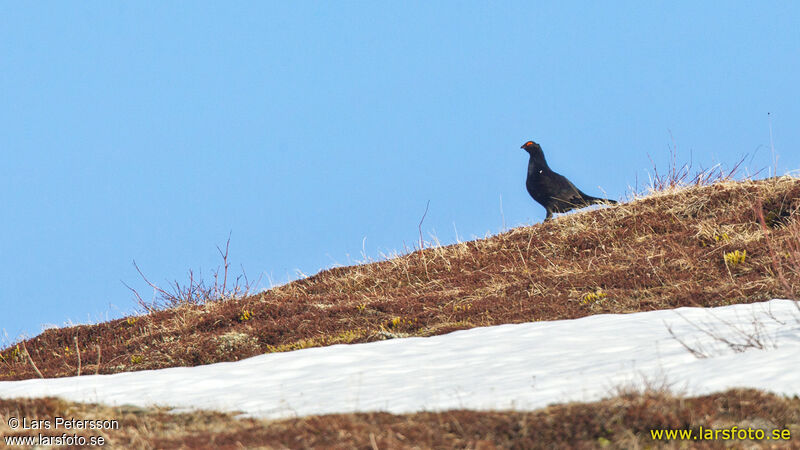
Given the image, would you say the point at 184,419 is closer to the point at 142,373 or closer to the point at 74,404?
the point at 74,404

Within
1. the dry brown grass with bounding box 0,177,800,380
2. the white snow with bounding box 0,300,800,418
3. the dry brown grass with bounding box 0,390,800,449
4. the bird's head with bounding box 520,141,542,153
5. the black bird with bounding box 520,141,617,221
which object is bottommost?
the dry brown grass with bounding box 0,390,800,449

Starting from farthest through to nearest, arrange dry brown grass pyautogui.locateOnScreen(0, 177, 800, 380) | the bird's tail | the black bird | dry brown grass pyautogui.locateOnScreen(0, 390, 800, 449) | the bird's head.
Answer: the bird's head < the black bird < the bird's tail < dry brown grass pyautogui.locateOnScreen(0, 177, 800, 380) < dry brown grass pyautogui.locateOnScreen(0, 390, 800, 449)

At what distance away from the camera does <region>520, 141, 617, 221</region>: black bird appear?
16062 millimetres

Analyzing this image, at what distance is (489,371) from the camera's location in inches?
259

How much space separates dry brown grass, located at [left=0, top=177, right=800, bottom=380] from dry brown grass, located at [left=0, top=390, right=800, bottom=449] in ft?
13.7

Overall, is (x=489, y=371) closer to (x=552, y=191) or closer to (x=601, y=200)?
(x=601, y=200)

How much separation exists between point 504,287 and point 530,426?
6852 millimetres

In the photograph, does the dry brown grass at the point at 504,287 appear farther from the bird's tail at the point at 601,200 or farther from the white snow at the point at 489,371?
the white snow at the point at 489,371

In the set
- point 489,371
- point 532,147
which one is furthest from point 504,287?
point 532,147

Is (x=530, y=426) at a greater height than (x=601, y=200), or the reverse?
(x=601, y=200)

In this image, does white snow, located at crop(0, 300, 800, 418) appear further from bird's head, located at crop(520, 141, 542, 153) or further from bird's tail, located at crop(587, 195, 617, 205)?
bird's head, located at crop(520, 141, 542, 153)

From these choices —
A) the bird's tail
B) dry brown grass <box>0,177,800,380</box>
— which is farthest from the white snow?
the bird's tail

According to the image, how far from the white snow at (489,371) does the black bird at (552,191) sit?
729 cm

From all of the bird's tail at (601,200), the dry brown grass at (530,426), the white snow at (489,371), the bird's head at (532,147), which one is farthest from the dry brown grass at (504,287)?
the dry brown grass at (530,426)
